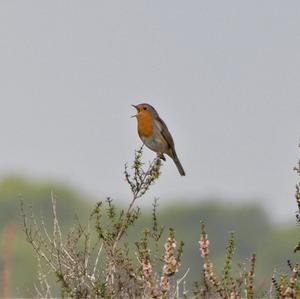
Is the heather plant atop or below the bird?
below

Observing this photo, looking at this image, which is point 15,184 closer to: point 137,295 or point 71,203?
point 71,203

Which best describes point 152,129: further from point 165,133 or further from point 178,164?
point 178,164

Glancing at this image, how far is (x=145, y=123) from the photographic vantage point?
44.6 feet

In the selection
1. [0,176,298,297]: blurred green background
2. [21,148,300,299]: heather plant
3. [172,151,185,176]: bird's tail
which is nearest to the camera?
[21,148,300,299]: heather plant

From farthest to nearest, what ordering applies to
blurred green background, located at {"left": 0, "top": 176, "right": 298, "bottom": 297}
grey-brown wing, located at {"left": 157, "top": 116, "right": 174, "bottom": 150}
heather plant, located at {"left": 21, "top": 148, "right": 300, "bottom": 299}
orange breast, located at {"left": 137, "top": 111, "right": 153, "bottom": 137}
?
blurred green background, located at {"left": 0, "top": 176, "right": 298, "bottom": 297} < grey-brown wing, located at {"left": 157, "top": 116, "right": 174, "bottom": 150} < orange breast, located at {"left": 137, "top": 111, "right": 153, "bottom": 137} < heather plant, located at {"left": 21, "top": 148, "right": 300, "bottom": 299}

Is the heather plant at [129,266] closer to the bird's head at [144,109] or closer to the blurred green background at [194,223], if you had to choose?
the bird's head at [144,109]

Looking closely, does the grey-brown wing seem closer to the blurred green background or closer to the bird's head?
the bird's head

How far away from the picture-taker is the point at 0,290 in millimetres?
13078

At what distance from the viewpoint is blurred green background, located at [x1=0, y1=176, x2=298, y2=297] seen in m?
70.8

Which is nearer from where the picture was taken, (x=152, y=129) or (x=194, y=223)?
(x=152, y=129)

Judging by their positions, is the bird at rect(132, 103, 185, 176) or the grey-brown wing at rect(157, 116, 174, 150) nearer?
the bird at rect(132, 103, 185, 176)

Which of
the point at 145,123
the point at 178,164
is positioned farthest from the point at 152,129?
the point at 178,164

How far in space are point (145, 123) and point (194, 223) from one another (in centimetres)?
6950

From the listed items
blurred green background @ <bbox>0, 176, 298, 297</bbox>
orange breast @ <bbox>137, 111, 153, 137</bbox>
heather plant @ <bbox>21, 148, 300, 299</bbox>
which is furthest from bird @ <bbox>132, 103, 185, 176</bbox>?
blurred green background @ <bbox>0, 176, 298, 297</bbox>
